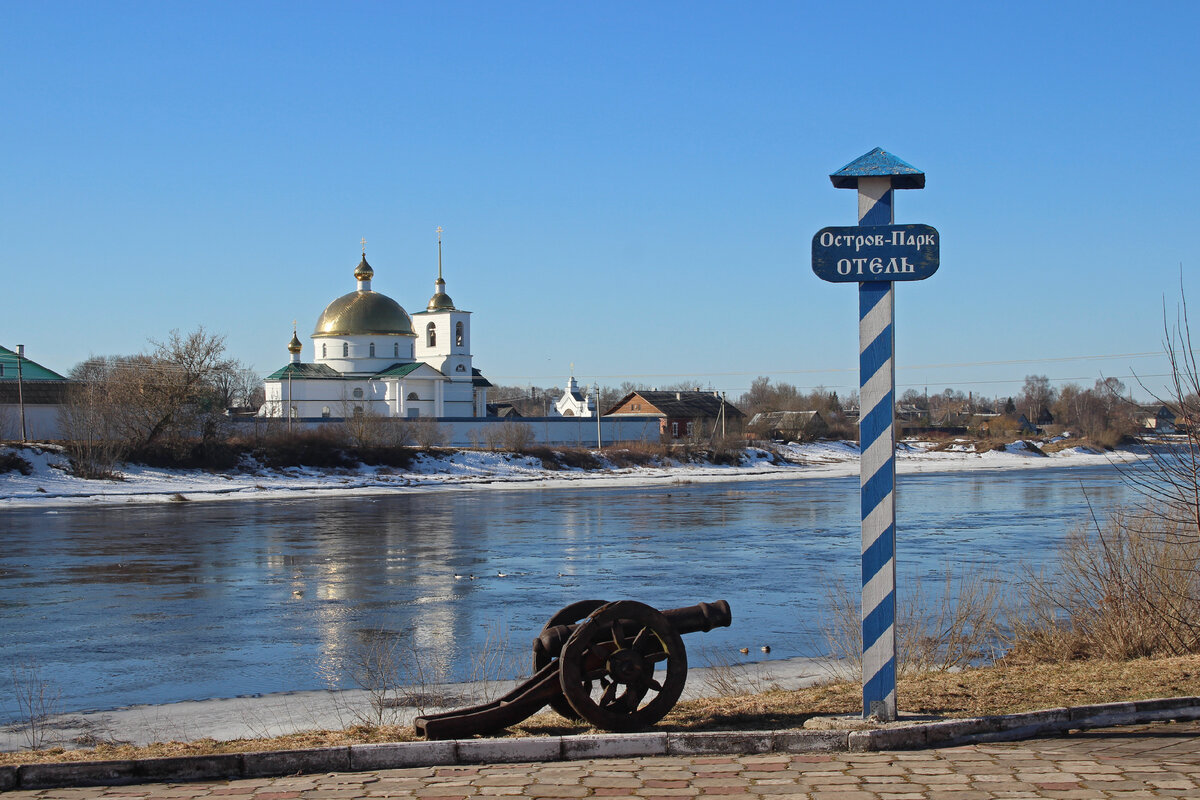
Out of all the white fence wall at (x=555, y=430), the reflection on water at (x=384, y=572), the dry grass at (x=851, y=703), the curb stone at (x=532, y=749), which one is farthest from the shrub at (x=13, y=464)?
the curb stone at (x=532, y=749)

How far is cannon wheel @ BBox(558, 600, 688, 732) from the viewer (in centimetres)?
657

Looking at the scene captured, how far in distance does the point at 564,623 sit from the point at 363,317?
8417 centimetres

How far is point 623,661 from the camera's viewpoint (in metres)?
6.65

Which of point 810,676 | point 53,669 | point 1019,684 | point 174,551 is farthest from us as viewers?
point 174,551

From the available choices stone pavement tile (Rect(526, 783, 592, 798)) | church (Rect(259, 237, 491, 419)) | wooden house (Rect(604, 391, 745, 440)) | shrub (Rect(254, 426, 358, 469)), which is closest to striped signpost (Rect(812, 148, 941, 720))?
stone pavement tile (Rect(526, 783, 592, 798))

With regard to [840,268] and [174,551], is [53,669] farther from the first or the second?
[174,551]

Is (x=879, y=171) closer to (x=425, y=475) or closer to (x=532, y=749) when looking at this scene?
(x=532, y=749)

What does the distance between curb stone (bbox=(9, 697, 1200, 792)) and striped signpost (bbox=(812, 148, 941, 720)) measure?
478 mm

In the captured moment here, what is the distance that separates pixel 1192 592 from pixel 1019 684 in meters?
3.57

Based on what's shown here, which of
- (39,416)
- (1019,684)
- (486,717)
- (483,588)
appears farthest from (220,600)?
(39,416)

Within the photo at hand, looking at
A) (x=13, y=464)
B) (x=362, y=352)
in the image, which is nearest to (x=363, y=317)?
(x=362, y=352)

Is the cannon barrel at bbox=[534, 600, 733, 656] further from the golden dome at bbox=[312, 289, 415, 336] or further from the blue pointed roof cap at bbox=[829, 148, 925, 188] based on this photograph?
the golden dome at bbox=[312, 289, 415, 336]

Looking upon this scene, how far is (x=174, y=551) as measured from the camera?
23312 millimetres

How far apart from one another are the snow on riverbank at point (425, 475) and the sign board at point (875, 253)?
2526cm
